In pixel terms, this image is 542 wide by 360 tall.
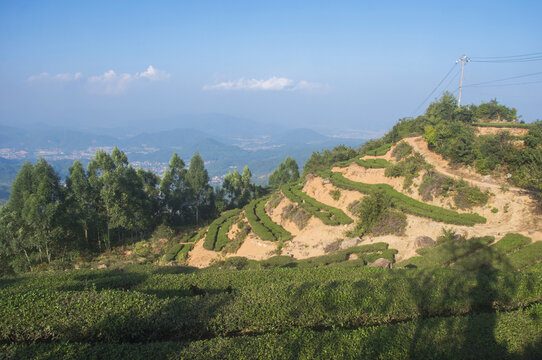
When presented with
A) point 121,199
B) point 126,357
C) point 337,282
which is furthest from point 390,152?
point 126,357

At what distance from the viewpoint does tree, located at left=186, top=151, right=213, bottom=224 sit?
46.6 m

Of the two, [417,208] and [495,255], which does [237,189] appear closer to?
[417,208]

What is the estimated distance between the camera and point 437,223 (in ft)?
72.8

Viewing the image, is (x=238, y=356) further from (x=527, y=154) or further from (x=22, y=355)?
(x=527, y=154)

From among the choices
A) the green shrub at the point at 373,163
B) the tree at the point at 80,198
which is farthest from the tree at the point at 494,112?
the tree at the point at 80,198

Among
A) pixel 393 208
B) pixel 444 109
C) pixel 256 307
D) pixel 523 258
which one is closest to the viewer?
pixel 256 307

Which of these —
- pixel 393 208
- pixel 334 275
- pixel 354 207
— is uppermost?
pixel 393 208

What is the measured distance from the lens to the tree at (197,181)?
153ft

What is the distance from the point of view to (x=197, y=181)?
4675 cm

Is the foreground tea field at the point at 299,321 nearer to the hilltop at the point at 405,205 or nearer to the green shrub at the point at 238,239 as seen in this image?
the hilltop at the point at 405,205

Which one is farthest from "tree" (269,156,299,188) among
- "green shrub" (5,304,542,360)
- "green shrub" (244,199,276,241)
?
"green shrub" (5,304,542,360)

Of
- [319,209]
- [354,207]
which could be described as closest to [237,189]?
Answer: [319,209]

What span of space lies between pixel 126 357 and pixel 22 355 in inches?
105

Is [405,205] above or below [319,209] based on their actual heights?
above
